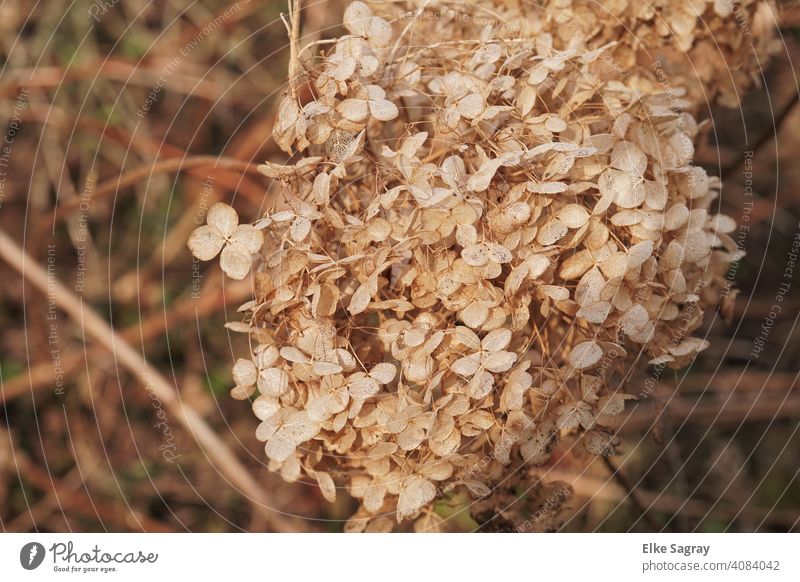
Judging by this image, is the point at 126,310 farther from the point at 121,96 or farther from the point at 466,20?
the point at 466,20

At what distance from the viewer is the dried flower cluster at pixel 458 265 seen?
2.00ft

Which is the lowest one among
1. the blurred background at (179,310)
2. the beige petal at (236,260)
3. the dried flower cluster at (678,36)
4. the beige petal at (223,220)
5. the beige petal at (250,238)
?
the blurred background at (179,310)

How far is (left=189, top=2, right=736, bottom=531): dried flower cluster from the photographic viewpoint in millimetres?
609

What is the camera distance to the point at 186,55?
1.42 meters

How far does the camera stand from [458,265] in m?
0.61
